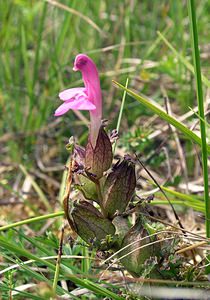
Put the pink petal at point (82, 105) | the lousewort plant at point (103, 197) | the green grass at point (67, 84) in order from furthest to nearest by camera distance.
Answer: the green grass at point (67, 84) → the lousewort plant at point (103, 197) → the pink petal at point (82, 105)

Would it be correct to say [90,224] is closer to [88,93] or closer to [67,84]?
[88,93]

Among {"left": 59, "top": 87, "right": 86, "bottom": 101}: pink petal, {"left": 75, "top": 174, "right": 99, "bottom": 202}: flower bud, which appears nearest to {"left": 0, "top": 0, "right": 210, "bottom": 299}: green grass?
{"left": 75, "top": 174, "right": 99, "bottom": 202}: flower bud

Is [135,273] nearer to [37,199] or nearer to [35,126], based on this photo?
[37,199]

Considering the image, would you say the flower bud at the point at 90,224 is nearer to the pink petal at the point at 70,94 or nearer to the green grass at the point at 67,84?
the pink petal at the point at 70,94

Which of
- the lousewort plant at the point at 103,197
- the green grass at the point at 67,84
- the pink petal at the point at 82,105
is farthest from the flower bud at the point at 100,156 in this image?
the green grass at the point at 67,84

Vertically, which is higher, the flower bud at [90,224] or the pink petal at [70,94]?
the pink petal at [70,94]

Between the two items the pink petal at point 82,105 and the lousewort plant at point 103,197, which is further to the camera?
the lousewort plant at point 103,197
